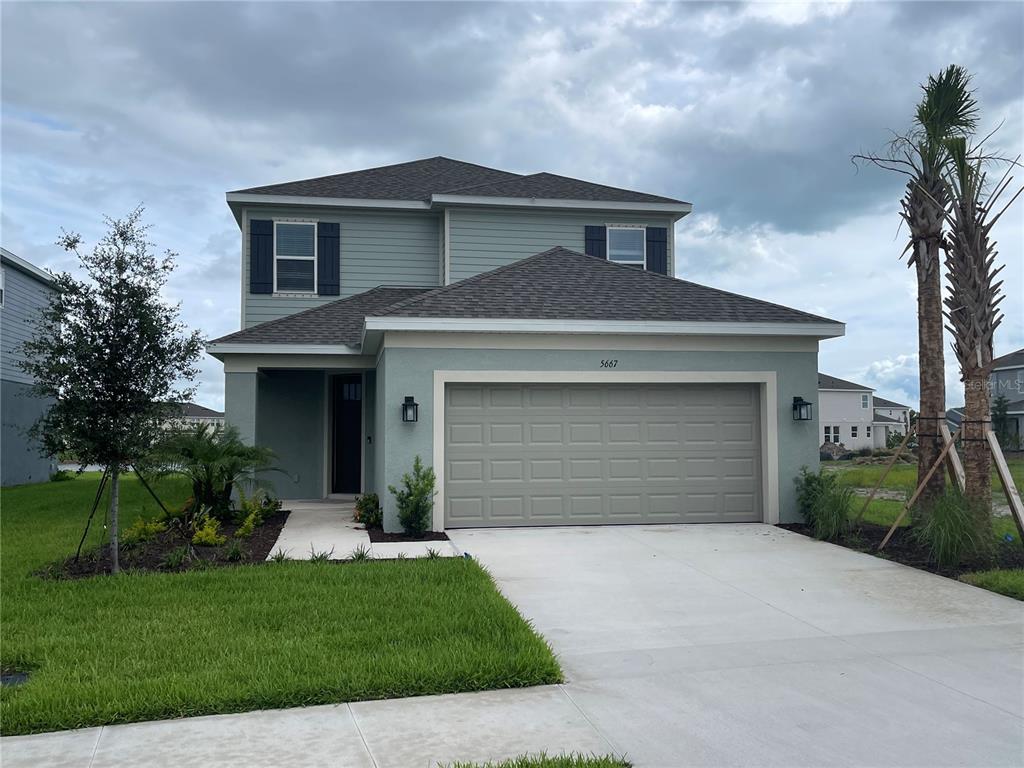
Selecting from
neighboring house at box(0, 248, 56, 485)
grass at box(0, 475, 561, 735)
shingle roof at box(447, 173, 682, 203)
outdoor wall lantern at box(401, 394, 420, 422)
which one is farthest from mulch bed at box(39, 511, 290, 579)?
neighboring house at box(0, 248, 56, 485)

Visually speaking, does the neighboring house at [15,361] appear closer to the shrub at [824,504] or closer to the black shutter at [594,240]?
the black shutter at [594,240]

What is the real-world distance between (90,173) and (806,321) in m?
11.3

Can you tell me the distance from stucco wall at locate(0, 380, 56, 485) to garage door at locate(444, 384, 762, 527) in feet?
51.2

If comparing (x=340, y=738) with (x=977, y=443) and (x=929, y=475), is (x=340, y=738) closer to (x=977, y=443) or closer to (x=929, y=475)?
(x=929, y=475)

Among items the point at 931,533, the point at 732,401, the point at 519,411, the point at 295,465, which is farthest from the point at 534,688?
the point at 295,465

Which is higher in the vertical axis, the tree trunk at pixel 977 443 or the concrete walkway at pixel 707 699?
the tree trunk at pixel 977 443

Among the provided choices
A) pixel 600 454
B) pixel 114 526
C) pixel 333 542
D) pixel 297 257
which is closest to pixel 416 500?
pixel 333 542

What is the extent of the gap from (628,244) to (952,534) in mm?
10121

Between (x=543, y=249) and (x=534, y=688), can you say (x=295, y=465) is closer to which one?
(x=543, y=249)

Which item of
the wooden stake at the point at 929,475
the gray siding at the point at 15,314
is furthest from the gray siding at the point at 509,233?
the gray siding at the point at 15,314

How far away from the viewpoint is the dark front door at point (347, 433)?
16062 mm

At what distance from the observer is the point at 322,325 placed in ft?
47.9

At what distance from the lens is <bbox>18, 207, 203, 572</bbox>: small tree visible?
8.60 metres

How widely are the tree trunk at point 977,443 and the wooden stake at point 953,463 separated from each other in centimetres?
14
